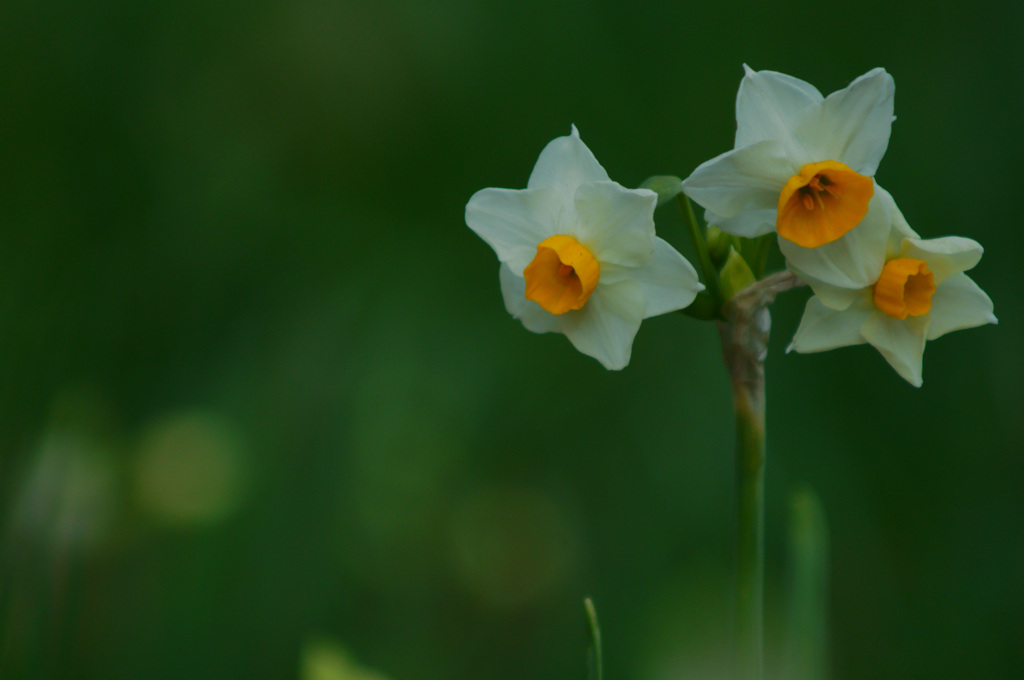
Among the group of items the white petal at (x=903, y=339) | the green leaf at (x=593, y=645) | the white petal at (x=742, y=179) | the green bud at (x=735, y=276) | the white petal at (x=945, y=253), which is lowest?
the green leaf at (x=593, y=645)

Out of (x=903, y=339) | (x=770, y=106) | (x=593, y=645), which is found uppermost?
(x=770, y=106)

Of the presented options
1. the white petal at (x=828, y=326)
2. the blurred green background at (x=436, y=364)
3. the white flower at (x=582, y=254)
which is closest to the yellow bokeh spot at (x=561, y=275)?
the white flower at (x=582, y=254)

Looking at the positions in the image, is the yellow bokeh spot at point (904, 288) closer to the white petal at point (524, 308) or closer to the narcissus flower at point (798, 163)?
the narcissus flower at point (798, 163)

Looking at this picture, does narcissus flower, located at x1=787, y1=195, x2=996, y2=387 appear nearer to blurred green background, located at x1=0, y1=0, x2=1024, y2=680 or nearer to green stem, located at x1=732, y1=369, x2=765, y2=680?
green stem, located at x1=732, y1=369, x2=765, y2=680

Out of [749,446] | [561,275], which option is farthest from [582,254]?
[749,446]

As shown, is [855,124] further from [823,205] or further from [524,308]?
[524,308]

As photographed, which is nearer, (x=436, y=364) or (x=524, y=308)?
(x=524, y=308)

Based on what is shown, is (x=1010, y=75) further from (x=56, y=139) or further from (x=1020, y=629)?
(x=56, y=139)
